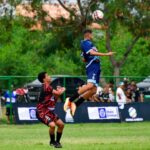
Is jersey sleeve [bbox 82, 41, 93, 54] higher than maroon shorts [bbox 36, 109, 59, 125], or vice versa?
jersey sleeve [bbox 82, 41, 93, 54]

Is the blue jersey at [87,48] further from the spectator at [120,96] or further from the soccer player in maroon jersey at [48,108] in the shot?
the spectator at [120,96]

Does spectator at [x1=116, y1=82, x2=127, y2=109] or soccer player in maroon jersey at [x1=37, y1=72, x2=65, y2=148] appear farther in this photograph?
spectator at [x1=116, y1=82, x2=127, y2=109]

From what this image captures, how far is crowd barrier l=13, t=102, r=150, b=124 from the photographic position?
113 feet

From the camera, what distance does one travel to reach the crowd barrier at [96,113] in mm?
34344

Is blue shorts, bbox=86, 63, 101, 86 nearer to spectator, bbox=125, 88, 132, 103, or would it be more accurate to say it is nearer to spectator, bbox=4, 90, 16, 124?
spectator, bbox=4, 90, 16, 124

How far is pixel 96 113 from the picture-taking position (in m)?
35.6

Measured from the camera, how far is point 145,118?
37.0 metres

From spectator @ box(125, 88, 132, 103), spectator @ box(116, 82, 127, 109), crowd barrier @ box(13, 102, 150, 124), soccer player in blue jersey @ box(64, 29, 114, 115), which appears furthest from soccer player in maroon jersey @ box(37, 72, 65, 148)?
spectator @ box(125, 88, 132, 103)

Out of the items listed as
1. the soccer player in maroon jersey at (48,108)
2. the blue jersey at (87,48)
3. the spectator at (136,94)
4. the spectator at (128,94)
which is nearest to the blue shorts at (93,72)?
the blue jersey at (87,48)

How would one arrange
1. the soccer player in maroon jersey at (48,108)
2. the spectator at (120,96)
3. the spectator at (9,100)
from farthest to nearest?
1. the spectator at (120,96)
2. the spectator at (9,100)
3. the soccer player in maroon jersey at (48,108)

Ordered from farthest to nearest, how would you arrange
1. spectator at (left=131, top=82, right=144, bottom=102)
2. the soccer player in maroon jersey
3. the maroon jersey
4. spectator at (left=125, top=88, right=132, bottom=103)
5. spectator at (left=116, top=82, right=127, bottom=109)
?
spectator at (left=131, top=82, right=144, bottom=102)
spectator at (left=125, top=88, right=132, bottom=103)
spectator at (left=116, top=82, right=127, bottom=109)
the maroon jersey
the soccer player in maroon jersey

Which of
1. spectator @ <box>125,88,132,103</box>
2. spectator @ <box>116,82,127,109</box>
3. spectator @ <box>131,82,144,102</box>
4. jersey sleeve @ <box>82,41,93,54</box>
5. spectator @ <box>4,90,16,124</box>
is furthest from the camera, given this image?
spectator @ <box>131,82,144,102</box>

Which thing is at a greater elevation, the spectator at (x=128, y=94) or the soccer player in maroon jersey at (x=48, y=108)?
the soccer player in maroon jersey at (x=48, y=108)

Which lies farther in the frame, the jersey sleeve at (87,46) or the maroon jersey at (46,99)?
the jersey sleeve at (87,46)
